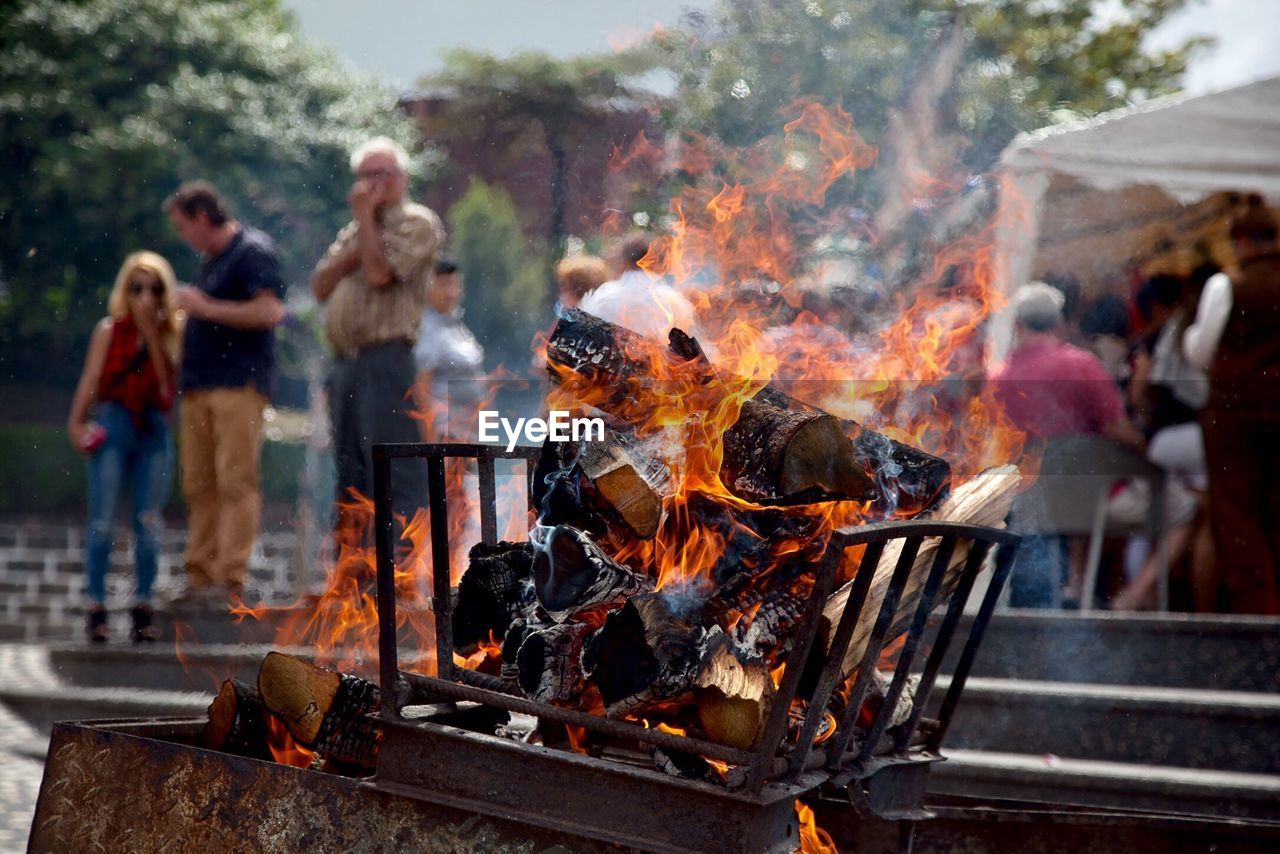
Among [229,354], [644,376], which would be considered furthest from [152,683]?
[644,376]

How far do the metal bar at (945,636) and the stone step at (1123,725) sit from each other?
1.57m

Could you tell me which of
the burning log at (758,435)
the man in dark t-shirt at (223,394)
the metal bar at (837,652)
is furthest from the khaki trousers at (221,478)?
the metal bar at (837,652)

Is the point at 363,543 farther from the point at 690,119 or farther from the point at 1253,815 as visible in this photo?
the point at 1253,815

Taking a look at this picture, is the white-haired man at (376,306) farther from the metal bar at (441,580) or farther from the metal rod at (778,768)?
the metal rod at (778,768)

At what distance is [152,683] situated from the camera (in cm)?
518

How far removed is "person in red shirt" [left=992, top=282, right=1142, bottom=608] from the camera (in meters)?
5.38

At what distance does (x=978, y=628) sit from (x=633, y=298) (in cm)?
201

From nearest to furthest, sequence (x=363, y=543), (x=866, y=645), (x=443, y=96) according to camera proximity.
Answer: (x=866, y=645) → (x=363, y=543) → (x=443, y=96)

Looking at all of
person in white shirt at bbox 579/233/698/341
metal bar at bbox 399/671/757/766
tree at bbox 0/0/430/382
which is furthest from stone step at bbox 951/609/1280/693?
tree at bbox 0/0/430/382

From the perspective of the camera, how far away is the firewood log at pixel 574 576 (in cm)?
235

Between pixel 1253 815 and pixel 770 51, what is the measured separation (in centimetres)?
358

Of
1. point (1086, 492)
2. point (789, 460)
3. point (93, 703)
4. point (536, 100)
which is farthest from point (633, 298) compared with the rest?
point (536, 100)

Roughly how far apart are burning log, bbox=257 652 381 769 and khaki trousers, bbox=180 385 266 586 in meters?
3.11

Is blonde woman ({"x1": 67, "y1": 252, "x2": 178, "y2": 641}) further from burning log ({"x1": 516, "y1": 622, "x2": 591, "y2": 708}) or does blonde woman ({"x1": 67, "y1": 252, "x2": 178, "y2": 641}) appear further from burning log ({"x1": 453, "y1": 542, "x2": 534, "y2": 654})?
burning log ({"x1": 516, "y1": 622, "x2": 591, "y2": 708})
